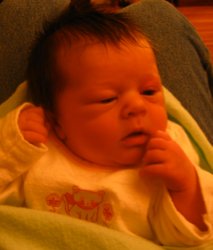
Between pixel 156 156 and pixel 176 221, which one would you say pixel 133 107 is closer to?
pixel 156 156

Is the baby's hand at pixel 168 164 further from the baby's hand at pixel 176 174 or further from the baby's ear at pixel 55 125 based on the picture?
the baby's ear at pixel 55 125

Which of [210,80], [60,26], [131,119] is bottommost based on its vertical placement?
[210,80]

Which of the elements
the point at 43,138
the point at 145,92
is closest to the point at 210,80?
the point at 145,92

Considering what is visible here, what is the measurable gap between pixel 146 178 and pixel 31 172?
0.71 ft

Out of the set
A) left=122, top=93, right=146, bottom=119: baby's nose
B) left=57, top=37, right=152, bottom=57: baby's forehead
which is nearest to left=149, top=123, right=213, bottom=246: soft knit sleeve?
left=122, top=93, right=146, bottom=119: baby's nose

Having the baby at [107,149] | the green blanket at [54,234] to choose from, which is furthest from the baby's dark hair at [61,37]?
the green blanket at [54,234]

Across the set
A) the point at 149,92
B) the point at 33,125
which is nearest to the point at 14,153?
the point at 33,125

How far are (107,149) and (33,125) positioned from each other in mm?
145

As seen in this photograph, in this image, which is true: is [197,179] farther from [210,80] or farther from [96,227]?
[210,80]

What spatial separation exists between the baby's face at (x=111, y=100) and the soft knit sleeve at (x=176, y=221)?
91 millimetres

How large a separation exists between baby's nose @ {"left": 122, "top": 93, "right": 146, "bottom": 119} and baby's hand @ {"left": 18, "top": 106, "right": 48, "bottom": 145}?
161mm

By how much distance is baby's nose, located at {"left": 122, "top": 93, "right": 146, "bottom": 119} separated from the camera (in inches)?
29.6

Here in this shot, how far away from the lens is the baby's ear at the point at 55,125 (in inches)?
34.0

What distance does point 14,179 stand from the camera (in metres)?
0.82
